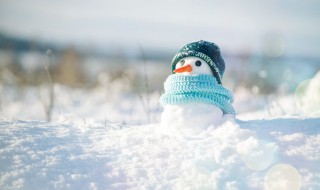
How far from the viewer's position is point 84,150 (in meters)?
2.11

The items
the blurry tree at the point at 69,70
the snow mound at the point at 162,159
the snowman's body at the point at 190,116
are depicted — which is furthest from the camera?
the blurry tree at the point at 69,70

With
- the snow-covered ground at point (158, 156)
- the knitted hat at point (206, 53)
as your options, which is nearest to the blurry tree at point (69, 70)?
the knitted hat at point (206, 53)

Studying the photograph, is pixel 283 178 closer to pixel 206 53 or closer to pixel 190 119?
pixel 190 119

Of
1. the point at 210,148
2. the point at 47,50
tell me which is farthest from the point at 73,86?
the point at 210,148

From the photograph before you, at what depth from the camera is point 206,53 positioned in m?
2.71

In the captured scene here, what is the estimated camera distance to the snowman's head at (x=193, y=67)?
266 cm

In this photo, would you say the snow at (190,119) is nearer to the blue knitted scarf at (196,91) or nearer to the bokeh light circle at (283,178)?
the blue knitted scarf at (196,91)

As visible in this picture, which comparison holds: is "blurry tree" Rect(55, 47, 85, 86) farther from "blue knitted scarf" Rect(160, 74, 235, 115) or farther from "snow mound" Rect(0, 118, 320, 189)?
"snow mound" Rect(0, 118, 320, 189)

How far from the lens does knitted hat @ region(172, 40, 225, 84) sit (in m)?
2.70

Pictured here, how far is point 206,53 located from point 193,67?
0.46 ft

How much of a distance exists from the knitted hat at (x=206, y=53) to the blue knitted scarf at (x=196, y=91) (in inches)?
4.4

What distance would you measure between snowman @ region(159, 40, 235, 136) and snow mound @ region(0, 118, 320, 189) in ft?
0.60

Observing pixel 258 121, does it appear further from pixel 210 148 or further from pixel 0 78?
pixel 0 78

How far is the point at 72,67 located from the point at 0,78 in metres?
2.79
